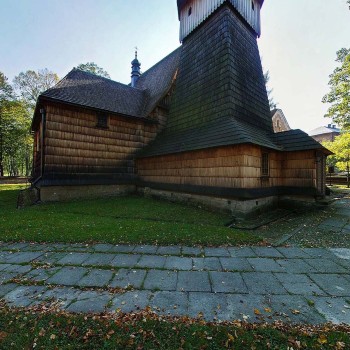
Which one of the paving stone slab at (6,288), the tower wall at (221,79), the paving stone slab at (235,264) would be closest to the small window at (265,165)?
the tower wall at (221,79)

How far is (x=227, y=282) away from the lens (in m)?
3.46

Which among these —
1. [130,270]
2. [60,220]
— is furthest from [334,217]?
[60,220]

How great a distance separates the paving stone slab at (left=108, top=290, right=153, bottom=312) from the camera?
2.77 metres

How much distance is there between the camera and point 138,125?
1453 cm

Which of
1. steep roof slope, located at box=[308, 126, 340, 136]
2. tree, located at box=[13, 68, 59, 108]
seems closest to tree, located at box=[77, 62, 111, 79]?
tree, located at box=[13, 68, 59, 108]

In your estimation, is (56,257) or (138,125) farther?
(138,125)

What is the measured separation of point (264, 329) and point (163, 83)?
1704 centimetres

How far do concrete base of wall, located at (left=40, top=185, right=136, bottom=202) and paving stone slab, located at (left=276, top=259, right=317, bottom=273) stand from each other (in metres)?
11.3

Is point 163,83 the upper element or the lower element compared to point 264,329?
upper

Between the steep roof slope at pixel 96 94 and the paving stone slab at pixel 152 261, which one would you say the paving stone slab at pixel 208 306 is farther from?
the steep roof slope at pixel 96 94

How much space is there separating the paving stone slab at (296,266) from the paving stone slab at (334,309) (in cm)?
94

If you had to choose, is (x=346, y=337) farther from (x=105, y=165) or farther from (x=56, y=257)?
(x=105, y=165)

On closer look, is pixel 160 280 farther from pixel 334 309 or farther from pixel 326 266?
pixel 326 266

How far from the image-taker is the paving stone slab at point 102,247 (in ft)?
16.1
